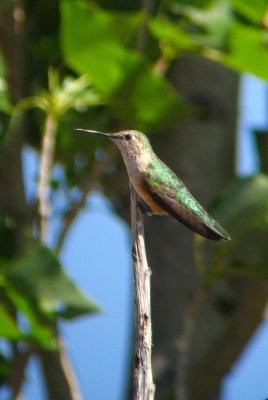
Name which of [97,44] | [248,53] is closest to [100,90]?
[97,44]

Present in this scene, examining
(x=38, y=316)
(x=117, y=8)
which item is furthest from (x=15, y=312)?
(x=117, y=8)

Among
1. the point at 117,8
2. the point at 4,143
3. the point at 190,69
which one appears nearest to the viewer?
the point at 4,143

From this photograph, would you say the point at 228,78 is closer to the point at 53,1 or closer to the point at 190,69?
the point at 190,69

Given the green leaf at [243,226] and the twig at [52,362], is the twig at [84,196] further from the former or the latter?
the green leaf at [243,226]

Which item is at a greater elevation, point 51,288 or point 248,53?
point 248,53

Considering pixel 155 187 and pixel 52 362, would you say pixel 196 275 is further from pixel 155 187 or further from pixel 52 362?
pixel 155 187

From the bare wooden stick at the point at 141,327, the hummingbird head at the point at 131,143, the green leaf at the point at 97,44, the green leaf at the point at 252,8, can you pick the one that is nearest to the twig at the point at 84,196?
the green leaf at the point at 97,44

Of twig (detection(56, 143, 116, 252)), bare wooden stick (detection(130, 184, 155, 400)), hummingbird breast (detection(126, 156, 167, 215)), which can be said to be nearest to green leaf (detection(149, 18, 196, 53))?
twig (detection(56, 143, 116, 252))
